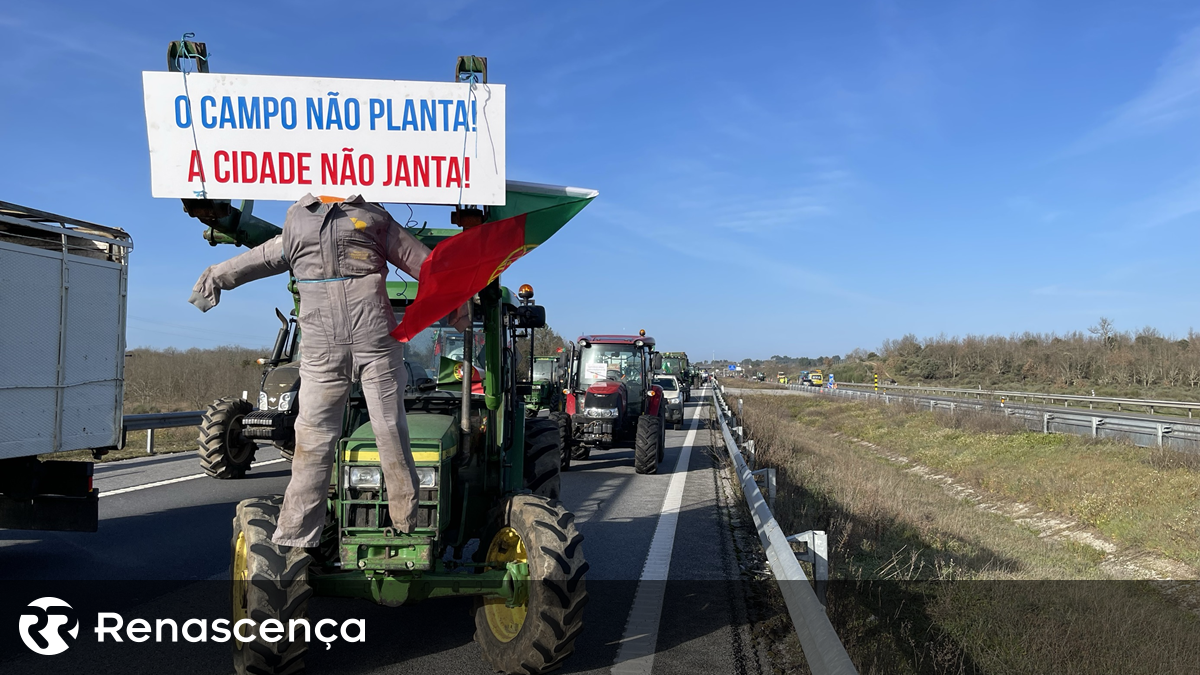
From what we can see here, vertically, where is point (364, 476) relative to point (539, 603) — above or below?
above

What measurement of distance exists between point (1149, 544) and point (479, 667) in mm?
10207

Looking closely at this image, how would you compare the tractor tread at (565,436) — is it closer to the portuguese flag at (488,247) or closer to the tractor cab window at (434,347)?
the tractor cab window at (434,347)

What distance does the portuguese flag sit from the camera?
4258mm

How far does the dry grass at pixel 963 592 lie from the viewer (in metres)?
5.52

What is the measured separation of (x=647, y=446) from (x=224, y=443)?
6.75 m

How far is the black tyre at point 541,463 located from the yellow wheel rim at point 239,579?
324 cm

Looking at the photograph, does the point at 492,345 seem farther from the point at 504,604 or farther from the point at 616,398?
the point at 616,398

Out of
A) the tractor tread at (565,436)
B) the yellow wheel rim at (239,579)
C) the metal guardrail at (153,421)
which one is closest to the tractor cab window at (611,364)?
the tractor tread at (565,436)

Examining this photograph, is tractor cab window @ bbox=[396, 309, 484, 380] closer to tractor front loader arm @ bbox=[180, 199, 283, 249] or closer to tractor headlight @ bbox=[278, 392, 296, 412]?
tractor front loader arm @ bbox=[180, 199, 283, 249]

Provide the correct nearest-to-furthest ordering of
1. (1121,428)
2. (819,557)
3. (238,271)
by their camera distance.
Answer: (238,271) → (819,557) → (1121,428)

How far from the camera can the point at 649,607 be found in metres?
5.95

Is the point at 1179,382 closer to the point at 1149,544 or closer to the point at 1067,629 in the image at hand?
the point at 1149,544

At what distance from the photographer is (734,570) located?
7.23 metres

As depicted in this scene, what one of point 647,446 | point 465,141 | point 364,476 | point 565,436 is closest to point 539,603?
point 364,476
